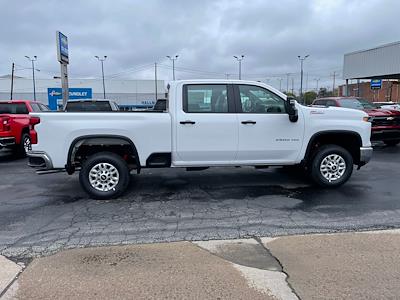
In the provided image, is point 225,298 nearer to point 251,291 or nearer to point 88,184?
point 251,291

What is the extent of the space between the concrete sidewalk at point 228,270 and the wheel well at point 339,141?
2474mm

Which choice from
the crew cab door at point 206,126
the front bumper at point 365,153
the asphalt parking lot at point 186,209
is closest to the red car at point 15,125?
the asphalt parking lot at point 186,209

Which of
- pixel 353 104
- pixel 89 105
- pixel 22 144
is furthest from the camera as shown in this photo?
pixel 89 105

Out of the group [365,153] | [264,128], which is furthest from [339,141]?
[264,128]

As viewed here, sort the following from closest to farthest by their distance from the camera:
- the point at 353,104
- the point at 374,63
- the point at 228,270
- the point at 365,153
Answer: the point at 228,270
the point at 365,153
the point at 353,104
the point at 374,63

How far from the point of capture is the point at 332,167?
22.0 feet

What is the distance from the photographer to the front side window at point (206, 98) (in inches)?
246

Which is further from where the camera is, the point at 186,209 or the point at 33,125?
the point at 33,125

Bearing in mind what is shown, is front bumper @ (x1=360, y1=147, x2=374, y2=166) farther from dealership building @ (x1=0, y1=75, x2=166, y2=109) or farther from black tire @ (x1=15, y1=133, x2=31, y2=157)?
dealership building @ (x1=0, y1=75, x2=166, y2=109)

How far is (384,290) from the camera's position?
3252 millimetres

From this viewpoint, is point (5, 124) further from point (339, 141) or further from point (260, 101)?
point (339, 141)

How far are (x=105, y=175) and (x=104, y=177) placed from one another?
4 centimetres

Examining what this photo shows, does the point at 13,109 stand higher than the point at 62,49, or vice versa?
the point at 62,49

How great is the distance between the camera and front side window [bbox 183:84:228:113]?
20.5 feet
